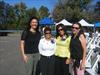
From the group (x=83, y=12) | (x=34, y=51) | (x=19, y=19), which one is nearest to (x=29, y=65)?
(x=34, y=51)

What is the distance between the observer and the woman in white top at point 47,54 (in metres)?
8.92

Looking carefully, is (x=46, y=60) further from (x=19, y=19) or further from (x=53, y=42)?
(x=19, y=19)

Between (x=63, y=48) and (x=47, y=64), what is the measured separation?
54 centimetres

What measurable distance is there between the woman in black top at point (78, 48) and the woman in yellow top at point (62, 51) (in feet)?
0.91

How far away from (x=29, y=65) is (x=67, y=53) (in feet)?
3.09

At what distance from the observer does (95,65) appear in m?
12.7

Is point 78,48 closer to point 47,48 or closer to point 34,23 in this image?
point 47,48

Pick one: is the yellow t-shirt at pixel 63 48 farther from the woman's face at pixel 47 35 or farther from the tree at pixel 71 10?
the tree at pixel 71 10

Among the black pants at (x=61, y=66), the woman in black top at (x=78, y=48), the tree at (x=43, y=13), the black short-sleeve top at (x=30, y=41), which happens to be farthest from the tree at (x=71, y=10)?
the woman in black top at (x=78, y=48)

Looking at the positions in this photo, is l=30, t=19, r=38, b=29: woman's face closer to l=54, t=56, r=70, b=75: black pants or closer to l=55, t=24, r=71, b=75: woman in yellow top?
l=55, t=24, r=71, b=75: woman in yellow top

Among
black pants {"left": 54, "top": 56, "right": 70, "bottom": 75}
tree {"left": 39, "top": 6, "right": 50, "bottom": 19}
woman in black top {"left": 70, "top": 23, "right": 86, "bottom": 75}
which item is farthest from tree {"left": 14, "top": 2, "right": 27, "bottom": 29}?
woman in black top {"left": 70, "top": 23, "right": 86, "bottom": 75}

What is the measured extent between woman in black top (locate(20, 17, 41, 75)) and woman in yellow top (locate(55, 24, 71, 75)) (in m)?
0.49

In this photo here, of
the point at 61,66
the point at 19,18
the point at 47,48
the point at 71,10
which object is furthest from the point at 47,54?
the point at 19,18

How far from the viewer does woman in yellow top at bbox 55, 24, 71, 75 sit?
8969mm
